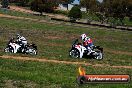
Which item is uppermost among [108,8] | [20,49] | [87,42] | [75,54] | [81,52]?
[87,42]

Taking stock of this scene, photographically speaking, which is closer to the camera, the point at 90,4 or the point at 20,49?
the point at 20,49

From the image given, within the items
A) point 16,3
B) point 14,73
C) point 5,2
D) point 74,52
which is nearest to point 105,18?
point 5,2

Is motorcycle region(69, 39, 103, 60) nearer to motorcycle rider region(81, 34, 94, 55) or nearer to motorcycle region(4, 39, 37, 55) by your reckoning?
motorcycle rider region(81, 34, 94, 55)

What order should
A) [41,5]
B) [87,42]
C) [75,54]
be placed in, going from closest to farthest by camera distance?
[87,42] → [75,54] → [41,5]

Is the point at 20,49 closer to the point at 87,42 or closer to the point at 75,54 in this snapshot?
the point at 75,54

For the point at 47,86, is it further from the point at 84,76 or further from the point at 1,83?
the point at 84,76

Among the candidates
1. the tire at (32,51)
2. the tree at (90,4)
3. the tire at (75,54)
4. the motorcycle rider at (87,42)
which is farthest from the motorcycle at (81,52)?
the tree at (90,4)

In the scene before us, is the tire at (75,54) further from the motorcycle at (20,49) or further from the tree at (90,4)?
the tree at (90,4)

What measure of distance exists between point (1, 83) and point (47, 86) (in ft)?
5.69

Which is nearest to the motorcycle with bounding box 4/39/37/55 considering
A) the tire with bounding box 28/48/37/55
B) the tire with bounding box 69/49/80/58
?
the tire with bounding box 28/48/37/55

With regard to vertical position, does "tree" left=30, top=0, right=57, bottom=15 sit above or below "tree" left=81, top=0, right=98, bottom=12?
above

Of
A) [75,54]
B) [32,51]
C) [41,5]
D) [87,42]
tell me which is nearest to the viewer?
[32,51]

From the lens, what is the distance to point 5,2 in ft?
355

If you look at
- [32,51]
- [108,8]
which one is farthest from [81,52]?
[108,8]
